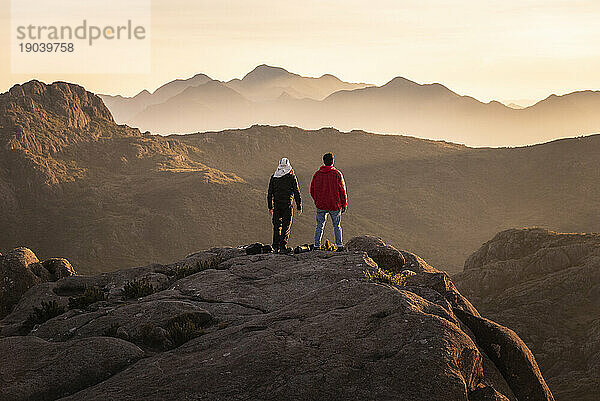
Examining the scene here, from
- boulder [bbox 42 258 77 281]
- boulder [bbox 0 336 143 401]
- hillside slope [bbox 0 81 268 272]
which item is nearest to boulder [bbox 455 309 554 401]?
boulder [bbox 0 336 143 401]

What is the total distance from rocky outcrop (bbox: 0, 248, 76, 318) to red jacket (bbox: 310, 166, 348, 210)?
483 inches

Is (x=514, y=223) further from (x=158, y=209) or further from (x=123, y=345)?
(x=123, y=345)

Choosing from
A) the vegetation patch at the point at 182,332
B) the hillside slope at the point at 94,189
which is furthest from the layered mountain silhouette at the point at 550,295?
the hillside slope at the point at 94,189

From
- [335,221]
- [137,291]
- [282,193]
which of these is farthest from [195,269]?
[335,221]

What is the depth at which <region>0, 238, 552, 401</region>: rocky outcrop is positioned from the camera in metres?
7.29

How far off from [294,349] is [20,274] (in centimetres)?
Result: 1736

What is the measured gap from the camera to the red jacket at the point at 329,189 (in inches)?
633

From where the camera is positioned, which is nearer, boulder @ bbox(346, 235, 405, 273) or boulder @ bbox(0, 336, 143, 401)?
boulder @ bbox(0, 336, 143, 401)

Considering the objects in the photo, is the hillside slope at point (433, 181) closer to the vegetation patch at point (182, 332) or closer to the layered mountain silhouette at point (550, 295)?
the layered mountain silhouette at point (550, 295)

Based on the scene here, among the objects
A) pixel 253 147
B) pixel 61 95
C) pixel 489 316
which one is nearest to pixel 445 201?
pixel 253 147

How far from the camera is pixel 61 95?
8375cm

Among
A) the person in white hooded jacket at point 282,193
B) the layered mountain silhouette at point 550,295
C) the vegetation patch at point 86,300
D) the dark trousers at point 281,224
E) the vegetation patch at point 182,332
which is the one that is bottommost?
the layered mountain silhouette at point 550,295

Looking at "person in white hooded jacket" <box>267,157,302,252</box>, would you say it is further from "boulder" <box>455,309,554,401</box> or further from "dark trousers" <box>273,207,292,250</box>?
"boulder" <box>455,309,554,401</box>

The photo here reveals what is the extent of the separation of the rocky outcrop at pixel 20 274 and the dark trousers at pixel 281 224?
10.3 m
